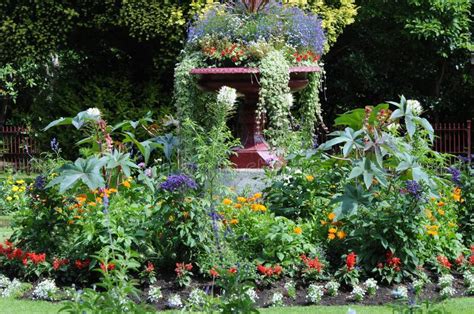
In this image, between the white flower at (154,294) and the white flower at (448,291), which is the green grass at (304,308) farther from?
the white flower at (154,294)

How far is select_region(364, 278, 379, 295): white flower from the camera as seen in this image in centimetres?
526

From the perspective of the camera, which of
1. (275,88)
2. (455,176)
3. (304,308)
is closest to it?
(304,308)

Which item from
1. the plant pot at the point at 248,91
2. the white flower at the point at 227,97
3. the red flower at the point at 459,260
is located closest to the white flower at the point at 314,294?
the red flower at the point at 459,260

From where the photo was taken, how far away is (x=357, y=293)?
5.20 meters

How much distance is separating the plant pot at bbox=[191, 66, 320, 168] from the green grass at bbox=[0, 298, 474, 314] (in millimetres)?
3269

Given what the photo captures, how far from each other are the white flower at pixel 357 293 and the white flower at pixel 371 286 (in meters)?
0.04

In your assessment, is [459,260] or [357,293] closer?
[357,293]

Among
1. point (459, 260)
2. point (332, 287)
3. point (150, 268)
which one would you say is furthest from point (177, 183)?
point (459, 260)

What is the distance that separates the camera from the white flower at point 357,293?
5191 mm

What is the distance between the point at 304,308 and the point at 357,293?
1.29 feet

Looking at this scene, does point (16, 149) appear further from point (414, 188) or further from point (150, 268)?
point (414, 188)

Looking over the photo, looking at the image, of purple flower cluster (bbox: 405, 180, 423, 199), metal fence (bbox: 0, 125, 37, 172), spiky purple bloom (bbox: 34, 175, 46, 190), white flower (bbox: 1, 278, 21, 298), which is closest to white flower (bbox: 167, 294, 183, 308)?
white flower (bbox: 1, 278, 21, 298)

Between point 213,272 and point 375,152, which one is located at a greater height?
point 375,152

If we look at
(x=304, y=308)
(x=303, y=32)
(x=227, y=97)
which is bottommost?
(x=304, y=308)
